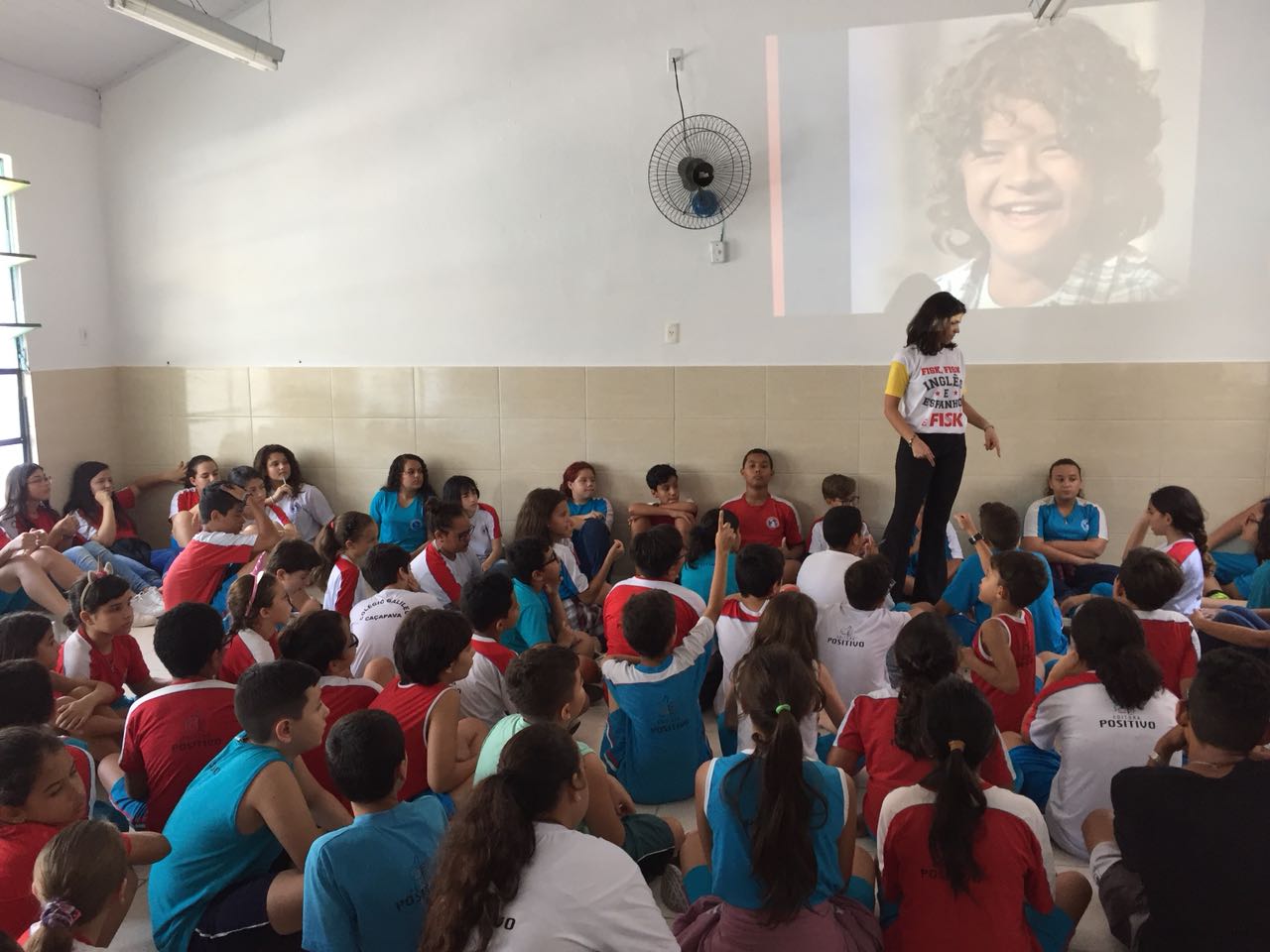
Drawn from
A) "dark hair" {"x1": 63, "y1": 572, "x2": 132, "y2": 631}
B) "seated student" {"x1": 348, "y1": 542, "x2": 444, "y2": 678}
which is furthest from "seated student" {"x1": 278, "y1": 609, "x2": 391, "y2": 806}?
"dark hair" {"x1": 63, "y1": 572, "x2": 132, "y2": 631}

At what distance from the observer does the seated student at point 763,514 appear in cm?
528

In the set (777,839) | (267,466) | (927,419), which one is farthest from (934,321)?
(267,466)

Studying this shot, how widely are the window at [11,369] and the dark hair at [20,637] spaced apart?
3.25 metres

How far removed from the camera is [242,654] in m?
2.94

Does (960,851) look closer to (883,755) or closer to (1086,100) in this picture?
(883,755)

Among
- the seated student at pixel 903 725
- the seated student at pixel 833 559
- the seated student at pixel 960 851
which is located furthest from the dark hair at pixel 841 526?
the seated student at pixel 960 851

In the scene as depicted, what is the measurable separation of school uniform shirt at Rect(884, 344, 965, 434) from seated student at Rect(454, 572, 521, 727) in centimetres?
229

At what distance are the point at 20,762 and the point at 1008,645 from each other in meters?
2.57

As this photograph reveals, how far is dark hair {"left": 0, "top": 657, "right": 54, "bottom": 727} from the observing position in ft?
7.83

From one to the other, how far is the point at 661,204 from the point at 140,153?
333 centimetres

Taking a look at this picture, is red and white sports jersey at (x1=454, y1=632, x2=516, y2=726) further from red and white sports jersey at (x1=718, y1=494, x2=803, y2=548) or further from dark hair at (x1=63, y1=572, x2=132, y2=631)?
red and white sports jersey at (x1=718, y1=494, x2=803, y2=548)

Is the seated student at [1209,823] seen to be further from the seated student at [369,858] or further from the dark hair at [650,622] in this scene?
the seated student at [369,858]

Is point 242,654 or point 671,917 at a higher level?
point 242,654

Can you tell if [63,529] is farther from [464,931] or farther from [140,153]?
[464,931]
